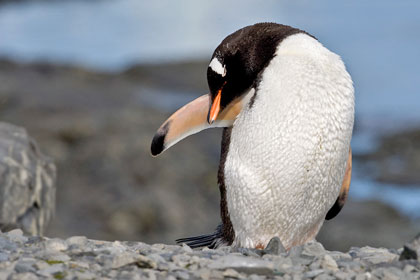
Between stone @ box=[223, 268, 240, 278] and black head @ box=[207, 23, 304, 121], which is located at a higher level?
black head @ box=[207, 23, 304, 121]

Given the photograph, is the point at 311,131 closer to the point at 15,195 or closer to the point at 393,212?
the point at 15,195

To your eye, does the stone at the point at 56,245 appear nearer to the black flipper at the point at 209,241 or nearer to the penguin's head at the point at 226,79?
the penguin's head at the point at 226,79

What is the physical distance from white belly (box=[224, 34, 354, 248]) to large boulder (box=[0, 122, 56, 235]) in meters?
1.89

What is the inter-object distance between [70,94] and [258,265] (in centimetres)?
1040

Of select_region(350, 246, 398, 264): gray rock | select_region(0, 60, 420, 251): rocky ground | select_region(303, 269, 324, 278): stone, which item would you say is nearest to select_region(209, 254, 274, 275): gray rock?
select_region(303, 269, 324, 278): stone

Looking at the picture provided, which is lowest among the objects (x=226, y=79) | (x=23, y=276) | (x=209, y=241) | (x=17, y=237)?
(x=23, y=276)

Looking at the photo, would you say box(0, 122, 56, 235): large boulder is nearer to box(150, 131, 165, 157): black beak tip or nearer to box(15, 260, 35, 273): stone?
box(150, 131, 165, 157): black beak tip

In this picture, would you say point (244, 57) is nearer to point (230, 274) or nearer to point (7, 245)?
point (230, 274)

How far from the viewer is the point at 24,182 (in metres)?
5.47

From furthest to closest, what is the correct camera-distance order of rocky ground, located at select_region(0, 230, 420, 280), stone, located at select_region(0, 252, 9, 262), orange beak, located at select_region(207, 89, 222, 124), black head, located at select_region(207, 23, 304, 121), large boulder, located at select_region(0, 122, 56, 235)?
1. large boulder, located at select_region(0, 122, 56, 235)
2. orange beak, located at select_region(207, 89, 222, 124)
3. black head, located at select_region(207, 23, 304, 121)
4. stone, located at select_region(0, 252, 9, 262)
5. rocky ground, located at select_region(0, 230, 420, 280)

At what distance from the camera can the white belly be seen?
3.70m

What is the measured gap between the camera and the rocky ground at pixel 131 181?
332 inches

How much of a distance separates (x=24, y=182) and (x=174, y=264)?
264 centimetres

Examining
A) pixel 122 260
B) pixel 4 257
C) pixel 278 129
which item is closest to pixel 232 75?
pixel 278 129
